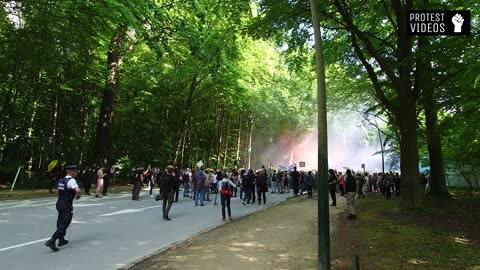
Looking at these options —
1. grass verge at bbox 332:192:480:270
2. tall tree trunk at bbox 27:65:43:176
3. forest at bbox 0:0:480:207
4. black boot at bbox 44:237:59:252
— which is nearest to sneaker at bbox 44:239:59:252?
black boot at bbox 44:237:59:252

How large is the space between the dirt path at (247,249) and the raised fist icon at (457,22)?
5.94 metres

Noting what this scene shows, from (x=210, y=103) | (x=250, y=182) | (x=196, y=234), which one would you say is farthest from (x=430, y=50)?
Result: (x=210, y=103)

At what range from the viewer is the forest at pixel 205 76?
1633 cm

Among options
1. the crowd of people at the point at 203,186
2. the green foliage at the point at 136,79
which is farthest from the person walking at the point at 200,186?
the green foliage at the point at 136,79

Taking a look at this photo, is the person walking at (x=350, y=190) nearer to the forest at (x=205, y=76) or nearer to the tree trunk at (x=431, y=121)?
the forest at (x=205, y=76)

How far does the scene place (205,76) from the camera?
38.0 m

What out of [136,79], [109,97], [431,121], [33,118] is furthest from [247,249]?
[136,79]

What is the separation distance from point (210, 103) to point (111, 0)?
31283 millimetres

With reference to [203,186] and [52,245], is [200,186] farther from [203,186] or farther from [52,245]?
[52,245]

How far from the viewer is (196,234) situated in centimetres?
1159

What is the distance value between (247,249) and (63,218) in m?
4.01

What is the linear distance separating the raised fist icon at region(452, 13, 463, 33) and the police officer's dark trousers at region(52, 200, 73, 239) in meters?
9.48

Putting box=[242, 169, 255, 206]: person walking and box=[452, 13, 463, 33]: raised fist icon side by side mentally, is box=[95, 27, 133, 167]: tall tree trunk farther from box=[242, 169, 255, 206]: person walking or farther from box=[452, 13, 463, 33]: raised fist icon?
box=[452, 13, 463, 33]: raised fist icon

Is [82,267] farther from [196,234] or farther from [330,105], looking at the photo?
[330,105]
